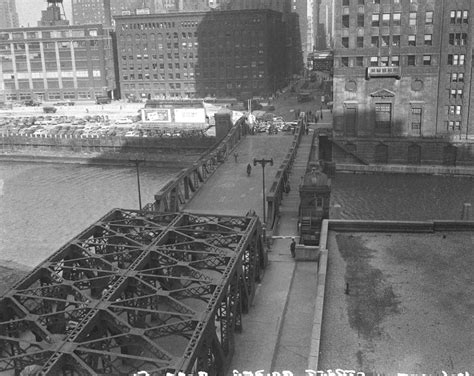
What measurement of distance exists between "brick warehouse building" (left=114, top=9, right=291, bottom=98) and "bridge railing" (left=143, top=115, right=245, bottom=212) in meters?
Result: 81.1

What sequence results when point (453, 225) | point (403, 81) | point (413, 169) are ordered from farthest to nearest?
1. point (403, 81)
2. point (413, 169)
3. point (453, 225)

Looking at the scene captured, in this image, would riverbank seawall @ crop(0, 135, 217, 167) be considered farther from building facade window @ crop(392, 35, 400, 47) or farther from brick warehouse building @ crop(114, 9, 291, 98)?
brick warehouse building @ crop(114, 9, 291, 98)

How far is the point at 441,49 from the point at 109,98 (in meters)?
101

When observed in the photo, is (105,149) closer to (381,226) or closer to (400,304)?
(381,226)

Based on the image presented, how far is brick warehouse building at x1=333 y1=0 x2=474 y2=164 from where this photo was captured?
245 feet

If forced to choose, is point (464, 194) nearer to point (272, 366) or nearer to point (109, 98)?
point (272, 366)

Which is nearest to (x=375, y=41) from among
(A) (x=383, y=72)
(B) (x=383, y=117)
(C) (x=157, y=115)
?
(A) (x=383, y=72)

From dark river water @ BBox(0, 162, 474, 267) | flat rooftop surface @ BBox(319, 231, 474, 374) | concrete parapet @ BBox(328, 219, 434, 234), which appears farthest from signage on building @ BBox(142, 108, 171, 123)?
flat rooftop surface @ BBox(319, 231, 474, 374)

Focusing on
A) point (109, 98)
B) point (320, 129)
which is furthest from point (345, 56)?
point (109, 98)

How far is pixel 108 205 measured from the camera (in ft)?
215

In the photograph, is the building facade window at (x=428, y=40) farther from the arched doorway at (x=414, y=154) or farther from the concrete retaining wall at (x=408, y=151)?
the arched doorway at (x=414, y=154)

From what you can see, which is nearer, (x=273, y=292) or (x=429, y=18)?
(x=273, y=292)

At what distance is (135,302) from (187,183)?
2466cm

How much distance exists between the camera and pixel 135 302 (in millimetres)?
22953
